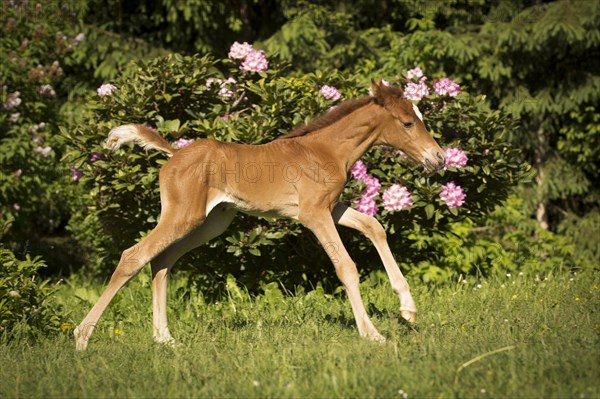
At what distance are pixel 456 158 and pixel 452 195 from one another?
1.10ft

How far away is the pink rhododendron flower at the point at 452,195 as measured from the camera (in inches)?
281

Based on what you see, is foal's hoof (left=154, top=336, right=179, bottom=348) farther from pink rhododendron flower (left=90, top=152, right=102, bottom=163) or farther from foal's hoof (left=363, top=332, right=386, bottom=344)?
pink rhododendron flower (left=90, top=152, right=102, bottom=163)

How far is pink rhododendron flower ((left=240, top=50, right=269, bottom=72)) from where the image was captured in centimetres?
766

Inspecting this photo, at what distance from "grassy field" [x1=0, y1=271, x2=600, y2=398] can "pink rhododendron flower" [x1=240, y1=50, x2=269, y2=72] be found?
219cm

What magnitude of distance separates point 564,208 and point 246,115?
7.90m

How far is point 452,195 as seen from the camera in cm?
714

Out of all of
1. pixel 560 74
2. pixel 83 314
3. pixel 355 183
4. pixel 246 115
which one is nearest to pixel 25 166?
pixel 83 314

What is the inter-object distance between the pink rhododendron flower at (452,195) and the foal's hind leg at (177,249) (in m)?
2.07

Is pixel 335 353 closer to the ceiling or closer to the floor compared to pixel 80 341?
closer to the ceiling

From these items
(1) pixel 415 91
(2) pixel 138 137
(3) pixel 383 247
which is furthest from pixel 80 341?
(1) pixel 415 91

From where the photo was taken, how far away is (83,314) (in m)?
7.48

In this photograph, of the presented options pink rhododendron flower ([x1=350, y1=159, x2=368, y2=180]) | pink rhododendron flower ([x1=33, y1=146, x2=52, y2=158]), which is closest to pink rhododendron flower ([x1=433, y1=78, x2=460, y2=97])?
pink rhododendron flower ([x1=350, y1=159, x2=368, y2=180])

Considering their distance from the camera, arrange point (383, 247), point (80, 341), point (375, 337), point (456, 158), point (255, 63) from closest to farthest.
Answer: point (375, 337), point (80, 341), point (383, 247), point (456, 158), point (255, 63)

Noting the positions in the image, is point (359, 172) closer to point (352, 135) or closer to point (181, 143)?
point (352, 135)
